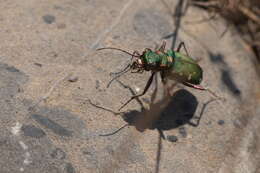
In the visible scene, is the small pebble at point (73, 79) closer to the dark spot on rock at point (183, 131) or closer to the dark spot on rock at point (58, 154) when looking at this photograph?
the dark spot on rock at point (58, 154)

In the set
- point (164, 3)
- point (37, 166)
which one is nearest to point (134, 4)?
point (164, 3)

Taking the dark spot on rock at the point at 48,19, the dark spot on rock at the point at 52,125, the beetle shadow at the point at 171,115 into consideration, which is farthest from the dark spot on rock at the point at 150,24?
the dark spot on rock at the point at 52,125

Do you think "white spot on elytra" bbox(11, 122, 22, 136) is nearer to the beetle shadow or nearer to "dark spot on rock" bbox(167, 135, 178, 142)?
the beetle shadow

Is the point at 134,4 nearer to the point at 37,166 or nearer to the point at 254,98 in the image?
the point at 254,98

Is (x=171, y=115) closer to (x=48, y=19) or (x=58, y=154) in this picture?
(x=58, y=154)

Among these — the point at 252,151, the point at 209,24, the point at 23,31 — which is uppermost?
the point at 23,31

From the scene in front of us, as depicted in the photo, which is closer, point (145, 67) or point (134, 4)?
point (145, 67)
